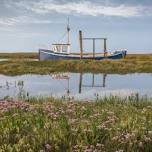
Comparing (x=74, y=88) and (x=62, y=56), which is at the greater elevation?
(x=62, y=56)

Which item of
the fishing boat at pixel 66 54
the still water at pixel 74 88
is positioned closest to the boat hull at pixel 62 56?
the fishing boat at pixel 66 54

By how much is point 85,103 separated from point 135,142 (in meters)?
6.49

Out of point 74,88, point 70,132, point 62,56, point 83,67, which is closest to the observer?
point 70,132

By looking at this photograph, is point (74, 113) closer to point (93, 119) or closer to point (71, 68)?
point (93, 119)

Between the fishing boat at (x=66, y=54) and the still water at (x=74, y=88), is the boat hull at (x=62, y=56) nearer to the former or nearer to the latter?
the fishing boat at (x=66, y=54)

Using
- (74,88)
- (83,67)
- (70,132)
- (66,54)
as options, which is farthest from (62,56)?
(70,132)

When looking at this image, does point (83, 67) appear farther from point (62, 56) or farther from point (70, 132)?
point (70, 132)

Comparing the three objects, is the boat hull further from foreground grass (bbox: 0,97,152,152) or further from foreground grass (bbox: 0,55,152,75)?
foreground grass (bbox: 0,97,152,152)

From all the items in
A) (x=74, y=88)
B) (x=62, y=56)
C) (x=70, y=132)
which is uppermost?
(x=62, y=56)

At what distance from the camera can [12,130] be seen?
11562 mm

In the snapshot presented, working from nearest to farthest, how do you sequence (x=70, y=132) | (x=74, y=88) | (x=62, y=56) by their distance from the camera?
(x=70, y=132), (x=74, y=88), (x=62, y=56)

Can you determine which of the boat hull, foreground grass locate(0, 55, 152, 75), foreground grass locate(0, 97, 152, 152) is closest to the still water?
foreground grass locate(0, 97, 152, 152)

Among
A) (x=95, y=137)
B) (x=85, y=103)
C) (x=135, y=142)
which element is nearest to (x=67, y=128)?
(x=95, y=137)

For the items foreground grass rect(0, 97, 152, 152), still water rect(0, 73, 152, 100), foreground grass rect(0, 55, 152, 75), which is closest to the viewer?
foreground grass rect(0, 97, 152, 152)
